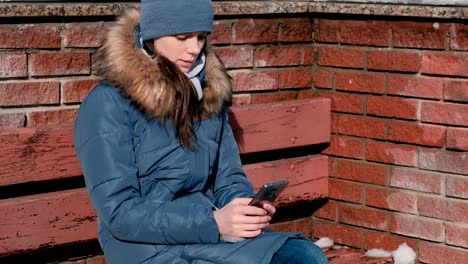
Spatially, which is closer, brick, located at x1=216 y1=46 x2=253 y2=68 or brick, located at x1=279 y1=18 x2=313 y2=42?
brick, located at x1=216 y1=46 x2=253 y2=68

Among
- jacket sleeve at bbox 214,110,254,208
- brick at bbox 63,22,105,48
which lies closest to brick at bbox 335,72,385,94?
jacket sleeve at bbox 214,110,254,208

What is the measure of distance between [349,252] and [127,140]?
6.44ft

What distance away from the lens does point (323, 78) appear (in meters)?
5.18

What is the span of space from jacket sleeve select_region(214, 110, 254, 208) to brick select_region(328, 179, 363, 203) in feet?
4.34

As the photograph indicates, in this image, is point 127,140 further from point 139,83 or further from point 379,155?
point 379,155

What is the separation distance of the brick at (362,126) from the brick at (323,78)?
174 millimetres

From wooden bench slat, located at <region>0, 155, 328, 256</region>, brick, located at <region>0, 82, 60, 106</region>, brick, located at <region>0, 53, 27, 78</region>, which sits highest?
brick, located at <region>0, 53, 27, 78</region>

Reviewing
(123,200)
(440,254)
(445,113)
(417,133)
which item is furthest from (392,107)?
(123,200)

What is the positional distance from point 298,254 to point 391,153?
5.31ft

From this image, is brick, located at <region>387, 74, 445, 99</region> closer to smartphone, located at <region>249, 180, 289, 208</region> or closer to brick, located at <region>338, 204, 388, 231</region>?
brick, located at <region>338, 204, 388, 231</region>

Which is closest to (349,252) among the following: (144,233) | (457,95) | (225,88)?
(457,95)

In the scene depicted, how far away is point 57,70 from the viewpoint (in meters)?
4.16

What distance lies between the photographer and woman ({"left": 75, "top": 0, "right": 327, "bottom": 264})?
11.3ft

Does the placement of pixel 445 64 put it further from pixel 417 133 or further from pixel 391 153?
pixel 391 153
